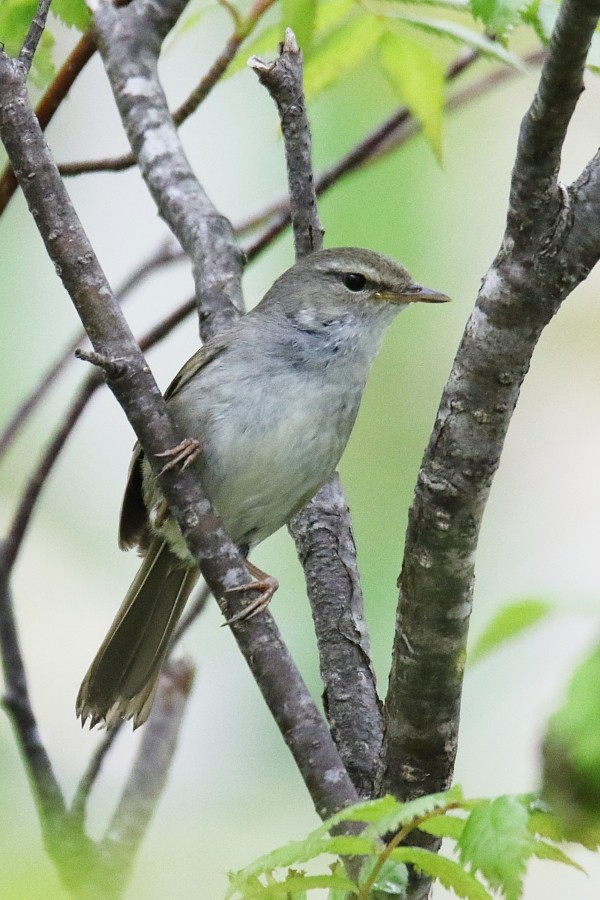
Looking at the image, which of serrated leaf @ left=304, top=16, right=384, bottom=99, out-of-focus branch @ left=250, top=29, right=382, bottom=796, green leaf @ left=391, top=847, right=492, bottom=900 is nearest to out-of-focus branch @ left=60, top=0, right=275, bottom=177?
serrated leaf @ left=304, top=16, right=384, bottom=99

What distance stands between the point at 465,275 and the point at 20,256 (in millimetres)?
2311

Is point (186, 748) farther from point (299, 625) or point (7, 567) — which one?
point (7, 567)

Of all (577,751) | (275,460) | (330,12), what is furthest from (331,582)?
(577,751)

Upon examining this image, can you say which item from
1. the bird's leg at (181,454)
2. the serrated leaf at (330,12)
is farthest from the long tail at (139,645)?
the serrated leaf at (330,12)

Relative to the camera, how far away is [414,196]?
18.2ft

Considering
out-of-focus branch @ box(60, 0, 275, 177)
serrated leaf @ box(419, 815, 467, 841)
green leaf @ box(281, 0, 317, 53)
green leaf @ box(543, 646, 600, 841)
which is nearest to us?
green leaf @ box(543, 646, 600, 841)

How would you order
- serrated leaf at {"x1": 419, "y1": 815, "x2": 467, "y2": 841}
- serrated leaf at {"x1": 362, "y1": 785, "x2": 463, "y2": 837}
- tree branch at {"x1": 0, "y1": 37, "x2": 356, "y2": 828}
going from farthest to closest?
tree branch at {"x1": 0, "y1": 37, "x2": 356, "y2": 828} < serrated leaf at {"x1": 419, "y1": 815, "x2": 467, "y2": 841} < serrated leaf at {"x1": 362, "y1": 785, "x2": 463, "y2": 837}

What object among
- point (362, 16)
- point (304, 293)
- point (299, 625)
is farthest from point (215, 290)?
point (299, 625)

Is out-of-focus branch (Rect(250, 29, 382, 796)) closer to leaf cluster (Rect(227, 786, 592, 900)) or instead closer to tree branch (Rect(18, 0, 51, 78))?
tree branch (Rect(18, 0, 51, 78))

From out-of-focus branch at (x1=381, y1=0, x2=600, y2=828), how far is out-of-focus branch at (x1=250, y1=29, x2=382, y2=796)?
0.41 m

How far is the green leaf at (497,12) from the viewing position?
196 centimetres

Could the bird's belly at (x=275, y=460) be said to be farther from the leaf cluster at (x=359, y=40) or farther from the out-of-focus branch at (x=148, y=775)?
the leaf cluster at (x=359, y=40)

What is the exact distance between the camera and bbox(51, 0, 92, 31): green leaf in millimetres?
2713

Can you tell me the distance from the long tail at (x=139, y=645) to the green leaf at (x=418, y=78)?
169 cm
